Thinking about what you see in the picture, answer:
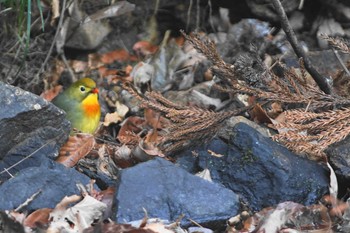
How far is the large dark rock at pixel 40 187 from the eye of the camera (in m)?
3.56

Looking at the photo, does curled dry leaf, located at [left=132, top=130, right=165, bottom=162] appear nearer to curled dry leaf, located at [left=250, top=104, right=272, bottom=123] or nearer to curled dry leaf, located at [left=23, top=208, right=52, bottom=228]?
curled dry leaf, located at [left=250, top=104, right=272, bottom=123]

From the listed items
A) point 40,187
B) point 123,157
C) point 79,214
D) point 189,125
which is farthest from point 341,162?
point 40,187

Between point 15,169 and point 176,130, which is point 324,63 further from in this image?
point 15,169

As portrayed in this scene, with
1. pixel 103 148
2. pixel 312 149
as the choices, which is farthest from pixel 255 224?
pixel 103 148

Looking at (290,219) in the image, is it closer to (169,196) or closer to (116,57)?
(169,196)

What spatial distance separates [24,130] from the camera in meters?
4.19

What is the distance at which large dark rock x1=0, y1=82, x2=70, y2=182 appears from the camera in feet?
13.4

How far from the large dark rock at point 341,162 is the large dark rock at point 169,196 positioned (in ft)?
2.20

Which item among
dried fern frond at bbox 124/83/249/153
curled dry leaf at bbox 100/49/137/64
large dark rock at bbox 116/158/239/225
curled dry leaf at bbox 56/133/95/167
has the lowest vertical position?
curled dry leaf at bbox 100/49/137/64

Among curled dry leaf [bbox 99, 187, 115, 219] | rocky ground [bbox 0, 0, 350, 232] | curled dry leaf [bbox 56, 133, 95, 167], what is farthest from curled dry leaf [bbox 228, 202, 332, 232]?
curled dry leaf [bbox 56, 133, 95, 167]

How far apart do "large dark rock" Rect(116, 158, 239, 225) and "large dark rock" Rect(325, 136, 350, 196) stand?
67cm

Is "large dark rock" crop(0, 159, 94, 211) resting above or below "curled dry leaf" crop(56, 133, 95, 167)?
above

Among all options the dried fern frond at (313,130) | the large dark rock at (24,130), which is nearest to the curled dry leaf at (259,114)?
the dried fern frond at (313,130)

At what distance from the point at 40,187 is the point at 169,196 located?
0.65 metres
